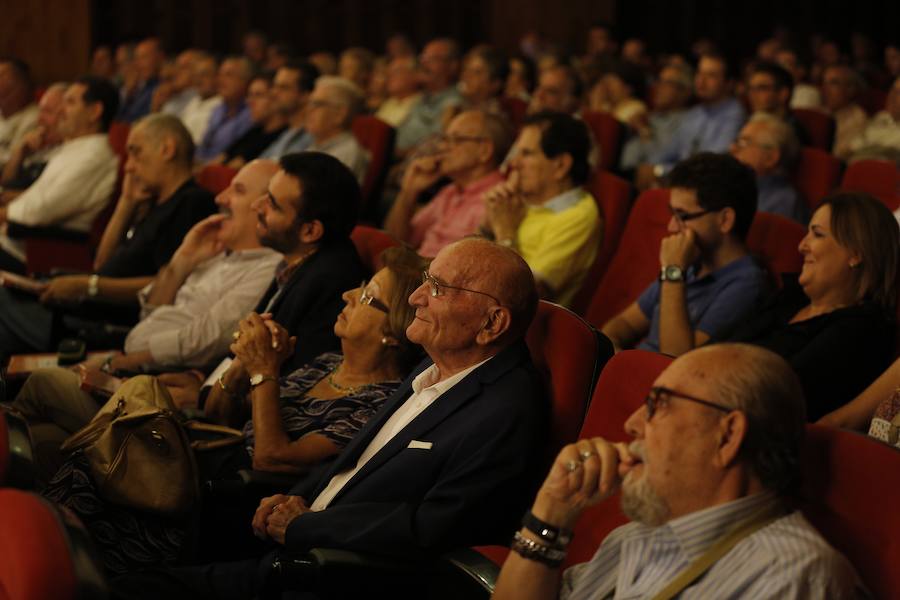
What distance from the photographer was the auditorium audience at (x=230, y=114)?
22.5 ft

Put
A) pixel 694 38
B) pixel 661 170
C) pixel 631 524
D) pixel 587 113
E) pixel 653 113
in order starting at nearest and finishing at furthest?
pixel 631 524 < pixel 661 170 < pixel 587 113 < pixel 653 113 < pixel 694 38

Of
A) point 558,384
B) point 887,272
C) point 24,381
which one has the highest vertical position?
point 887,272

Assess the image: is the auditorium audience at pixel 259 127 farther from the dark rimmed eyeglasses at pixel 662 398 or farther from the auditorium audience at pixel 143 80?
the dark rimmed eyeglasses at pixel 662 398

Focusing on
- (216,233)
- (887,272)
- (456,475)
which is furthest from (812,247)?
(216,233)

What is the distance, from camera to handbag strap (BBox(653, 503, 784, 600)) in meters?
1.54

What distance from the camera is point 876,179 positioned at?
391 cm

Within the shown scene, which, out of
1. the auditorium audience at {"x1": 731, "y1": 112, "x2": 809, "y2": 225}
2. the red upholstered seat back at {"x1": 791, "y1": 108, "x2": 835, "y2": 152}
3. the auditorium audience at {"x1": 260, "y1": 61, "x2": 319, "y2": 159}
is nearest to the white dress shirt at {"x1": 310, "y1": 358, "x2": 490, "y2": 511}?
the auditorium audience at {"x1": 731, "y1": 112, "x2": 809, "y2": 225}

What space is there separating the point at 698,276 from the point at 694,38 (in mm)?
9681

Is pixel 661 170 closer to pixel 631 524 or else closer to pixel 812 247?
pixel 812 247

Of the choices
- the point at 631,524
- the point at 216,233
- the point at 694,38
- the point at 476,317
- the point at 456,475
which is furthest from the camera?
the point at 694,38

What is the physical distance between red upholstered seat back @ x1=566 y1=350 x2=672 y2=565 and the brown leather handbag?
2.72 ft

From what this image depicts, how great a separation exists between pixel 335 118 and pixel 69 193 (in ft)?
3.85

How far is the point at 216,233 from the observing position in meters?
3.55

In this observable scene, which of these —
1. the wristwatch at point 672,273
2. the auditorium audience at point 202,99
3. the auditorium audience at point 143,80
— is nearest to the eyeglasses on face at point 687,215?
the wristwatch at point 672,273
